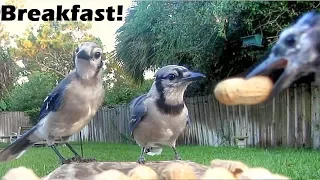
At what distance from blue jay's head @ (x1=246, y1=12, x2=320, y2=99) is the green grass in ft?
1.84

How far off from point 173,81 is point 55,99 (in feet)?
0.64

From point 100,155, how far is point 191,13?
1.27 ft

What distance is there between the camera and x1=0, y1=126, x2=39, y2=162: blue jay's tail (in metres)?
1.00

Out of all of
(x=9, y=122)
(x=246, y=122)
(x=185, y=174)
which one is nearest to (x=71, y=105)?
(x=9, y=122)

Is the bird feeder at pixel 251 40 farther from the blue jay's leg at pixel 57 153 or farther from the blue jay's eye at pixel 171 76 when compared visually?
the blue jay's leg at pixel 57 153

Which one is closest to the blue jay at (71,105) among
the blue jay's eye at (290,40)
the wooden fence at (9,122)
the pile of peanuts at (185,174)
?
the wooden fence at (9,122)

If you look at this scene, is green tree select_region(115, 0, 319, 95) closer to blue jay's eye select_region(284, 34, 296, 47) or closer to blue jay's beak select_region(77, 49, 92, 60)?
blue jay's beak select_region(77, 49, 92, 60)

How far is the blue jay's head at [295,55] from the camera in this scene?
0.46 meters

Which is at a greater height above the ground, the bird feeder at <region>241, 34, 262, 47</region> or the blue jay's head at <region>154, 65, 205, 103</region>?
the bird feeder at <region>241, 34, 262, 47</region>

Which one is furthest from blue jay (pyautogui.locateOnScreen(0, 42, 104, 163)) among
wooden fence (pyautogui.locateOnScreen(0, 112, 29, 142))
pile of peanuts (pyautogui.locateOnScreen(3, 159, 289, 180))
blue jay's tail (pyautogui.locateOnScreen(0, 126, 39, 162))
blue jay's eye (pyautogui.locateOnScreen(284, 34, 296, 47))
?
blue jay's eye (pyautogui.locateOnScreen(284, 34, 296, 47))

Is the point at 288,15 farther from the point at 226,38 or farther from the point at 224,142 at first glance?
the point at 224,142

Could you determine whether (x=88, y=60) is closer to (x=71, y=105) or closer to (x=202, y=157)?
(x=71, y=105)

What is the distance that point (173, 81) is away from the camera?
914 millimetres

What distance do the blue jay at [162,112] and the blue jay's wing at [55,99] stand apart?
13cm
